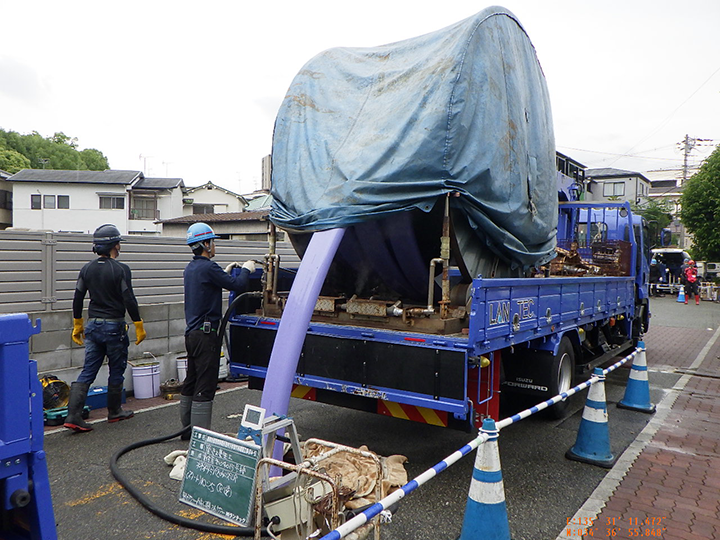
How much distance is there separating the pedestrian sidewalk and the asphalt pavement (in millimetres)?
13

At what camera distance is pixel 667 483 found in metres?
4.66

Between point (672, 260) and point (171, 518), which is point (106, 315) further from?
point (672, 260)

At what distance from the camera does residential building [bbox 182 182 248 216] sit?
1566 inches

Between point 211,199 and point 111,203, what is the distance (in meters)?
7.54

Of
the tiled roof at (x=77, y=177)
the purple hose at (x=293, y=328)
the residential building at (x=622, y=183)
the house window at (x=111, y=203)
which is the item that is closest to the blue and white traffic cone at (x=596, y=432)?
the purple hose at (x=293, y=328)

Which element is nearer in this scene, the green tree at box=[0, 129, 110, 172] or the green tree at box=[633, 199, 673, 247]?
the green tree at box=[633, 199, 673, 247]

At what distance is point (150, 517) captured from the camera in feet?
12.6

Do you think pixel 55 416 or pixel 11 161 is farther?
pixel 11 161

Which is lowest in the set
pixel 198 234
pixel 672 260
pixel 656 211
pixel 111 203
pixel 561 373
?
pixel 561 373

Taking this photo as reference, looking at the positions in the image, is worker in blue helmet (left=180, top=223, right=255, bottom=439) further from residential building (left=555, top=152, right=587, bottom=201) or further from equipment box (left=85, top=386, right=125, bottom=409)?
residential building (left=555, top=152, right=587, bottom=201)

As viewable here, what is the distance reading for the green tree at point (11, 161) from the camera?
1629 inches

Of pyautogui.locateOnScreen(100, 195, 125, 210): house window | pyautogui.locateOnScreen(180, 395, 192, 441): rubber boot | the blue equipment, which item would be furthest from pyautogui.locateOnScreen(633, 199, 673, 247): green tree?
the blue equipment

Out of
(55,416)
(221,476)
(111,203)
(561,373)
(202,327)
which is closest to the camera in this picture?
(221,476)
